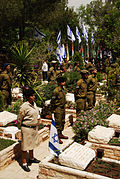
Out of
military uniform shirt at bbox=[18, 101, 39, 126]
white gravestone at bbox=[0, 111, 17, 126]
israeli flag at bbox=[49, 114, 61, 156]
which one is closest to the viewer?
israeli flag at bbox=[49, 114, 61, 156]

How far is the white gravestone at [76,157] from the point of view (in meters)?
4.73

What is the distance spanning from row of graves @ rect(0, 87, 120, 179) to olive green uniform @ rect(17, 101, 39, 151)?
540 mm

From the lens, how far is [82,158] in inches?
196

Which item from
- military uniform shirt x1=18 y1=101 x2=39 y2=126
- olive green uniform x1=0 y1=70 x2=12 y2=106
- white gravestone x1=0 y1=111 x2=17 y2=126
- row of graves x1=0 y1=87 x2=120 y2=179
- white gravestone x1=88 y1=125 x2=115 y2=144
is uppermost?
olive green uniform x1=0 y1=70 x2=12 y2=106

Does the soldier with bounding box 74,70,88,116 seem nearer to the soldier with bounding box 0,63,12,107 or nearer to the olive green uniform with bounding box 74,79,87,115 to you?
the olive green uniform with bounding box 74,79,87,115

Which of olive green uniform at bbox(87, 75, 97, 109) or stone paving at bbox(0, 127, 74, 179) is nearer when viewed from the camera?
stone paving at bbox(0, 127, 74, 179)

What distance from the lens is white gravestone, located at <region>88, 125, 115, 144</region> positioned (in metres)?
6.09

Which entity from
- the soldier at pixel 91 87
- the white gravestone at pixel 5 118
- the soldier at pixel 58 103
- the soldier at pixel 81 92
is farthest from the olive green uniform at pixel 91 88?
the white gravestone at pixel 5 118

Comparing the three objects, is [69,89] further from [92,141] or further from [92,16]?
[92,16]

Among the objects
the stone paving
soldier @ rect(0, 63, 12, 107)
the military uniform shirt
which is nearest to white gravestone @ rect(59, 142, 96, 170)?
the stone paving

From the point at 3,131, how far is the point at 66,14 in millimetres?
22544

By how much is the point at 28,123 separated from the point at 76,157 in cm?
124

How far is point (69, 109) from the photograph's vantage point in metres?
9.78

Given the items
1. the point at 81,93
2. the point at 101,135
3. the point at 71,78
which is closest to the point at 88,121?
the point at 101,135
